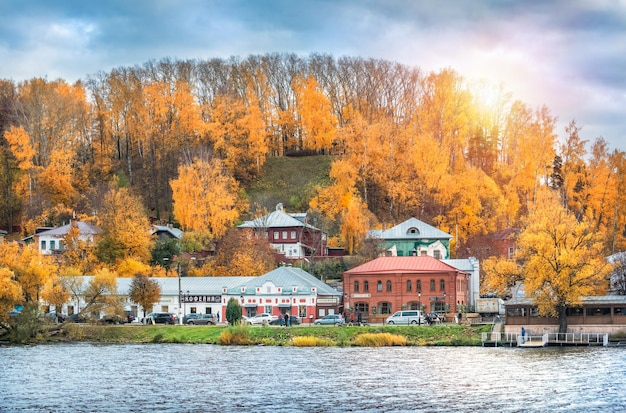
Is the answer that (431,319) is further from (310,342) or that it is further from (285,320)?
(285,320)

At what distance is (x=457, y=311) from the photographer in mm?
93812

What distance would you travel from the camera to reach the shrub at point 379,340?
75.8m

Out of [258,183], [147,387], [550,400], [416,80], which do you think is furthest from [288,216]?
[550,400]

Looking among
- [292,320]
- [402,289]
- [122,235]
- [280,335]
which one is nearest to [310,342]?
[280,335]

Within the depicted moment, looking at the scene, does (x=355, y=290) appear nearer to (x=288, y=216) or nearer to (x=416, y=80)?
(x=288, y=216)

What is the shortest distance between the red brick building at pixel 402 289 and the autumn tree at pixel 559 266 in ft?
55.5

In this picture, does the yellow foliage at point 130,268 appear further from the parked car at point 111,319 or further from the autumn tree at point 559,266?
the autumn tree at point 559,266

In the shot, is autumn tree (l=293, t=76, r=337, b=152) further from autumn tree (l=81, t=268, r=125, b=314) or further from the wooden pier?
the wooden pier

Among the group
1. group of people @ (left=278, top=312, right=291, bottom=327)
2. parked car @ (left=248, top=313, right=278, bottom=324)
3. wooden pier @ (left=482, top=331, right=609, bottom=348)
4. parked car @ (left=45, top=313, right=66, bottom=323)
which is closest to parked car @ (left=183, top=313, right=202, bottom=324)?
parked car @ (left=248, top=313, right=278, bottom=324)

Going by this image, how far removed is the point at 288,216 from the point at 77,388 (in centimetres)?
7023

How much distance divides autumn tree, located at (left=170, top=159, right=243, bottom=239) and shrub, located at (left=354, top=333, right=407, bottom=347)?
42732 millimetres

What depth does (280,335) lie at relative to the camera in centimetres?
7962

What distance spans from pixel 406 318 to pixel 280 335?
1250cm

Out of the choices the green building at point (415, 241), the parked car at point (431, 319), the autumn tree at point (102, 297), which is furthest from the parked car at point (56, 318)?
the green building at point (415, 241)
